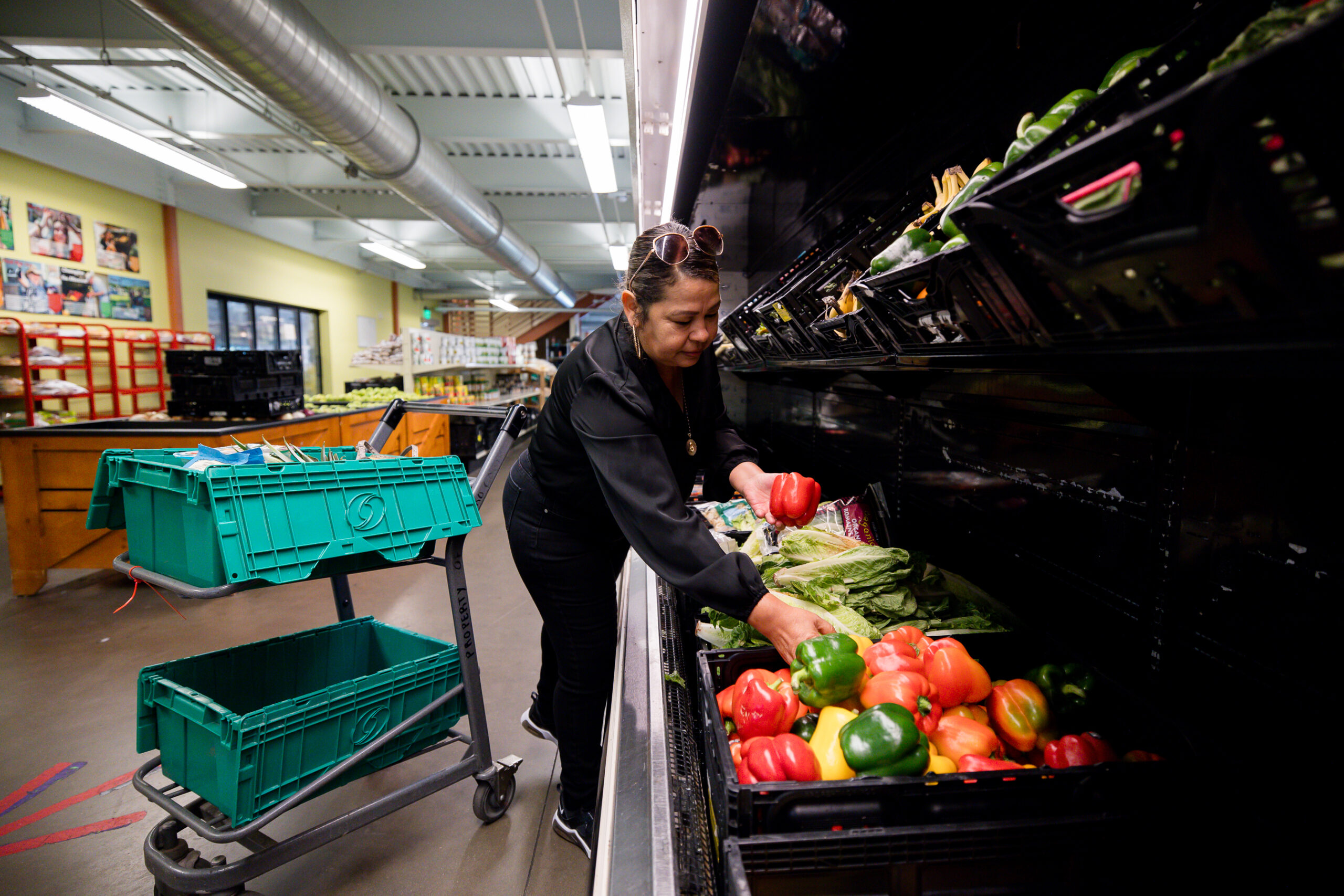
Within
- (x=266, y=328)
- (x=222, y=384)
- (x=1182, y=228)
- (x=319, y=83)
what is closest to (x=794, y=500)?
(x=1182, y=228)

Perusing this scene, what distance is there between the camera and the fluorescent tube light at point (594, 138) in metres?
4.68

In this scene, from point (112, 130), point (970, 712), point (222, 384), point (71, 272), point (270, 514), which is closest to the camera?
point (970, 712)

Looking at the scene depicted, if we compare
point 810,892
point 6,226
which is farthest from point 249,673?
point 6,226

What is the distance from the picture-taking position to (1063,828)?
0.80m

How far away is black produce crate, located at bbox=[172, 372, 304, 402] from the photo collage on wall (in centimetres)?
346

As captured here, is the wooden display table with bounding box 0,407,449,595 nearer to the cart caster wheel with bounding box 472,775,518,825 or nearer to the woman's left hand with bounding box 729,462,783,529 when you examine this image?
the cart caster wheel with bounding box 472,775,518,825

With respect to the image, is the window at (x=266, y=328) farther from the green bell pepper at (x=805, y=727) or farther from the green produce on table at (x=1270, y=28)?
the green produce on table at (x=1270, y=28)

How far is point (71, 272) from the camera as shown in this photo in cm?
748

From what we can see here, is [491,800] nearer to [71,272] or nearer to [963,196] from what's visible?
[963,196]

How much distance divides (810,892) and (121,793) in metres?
2.68

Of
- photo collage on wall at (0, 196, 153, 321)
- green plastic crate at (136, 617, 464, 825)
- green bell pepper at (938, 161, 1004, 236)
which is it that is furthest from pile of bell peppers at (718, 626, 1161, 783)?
photo collage on wall at (0, 196, 153, 321)

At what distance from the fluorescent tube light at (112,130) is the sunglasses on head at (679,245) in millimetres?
5720

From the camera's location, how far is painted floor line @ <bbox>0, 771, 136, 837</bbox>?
82.0 inches

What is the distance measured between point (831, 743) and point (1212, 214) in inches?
34.2
